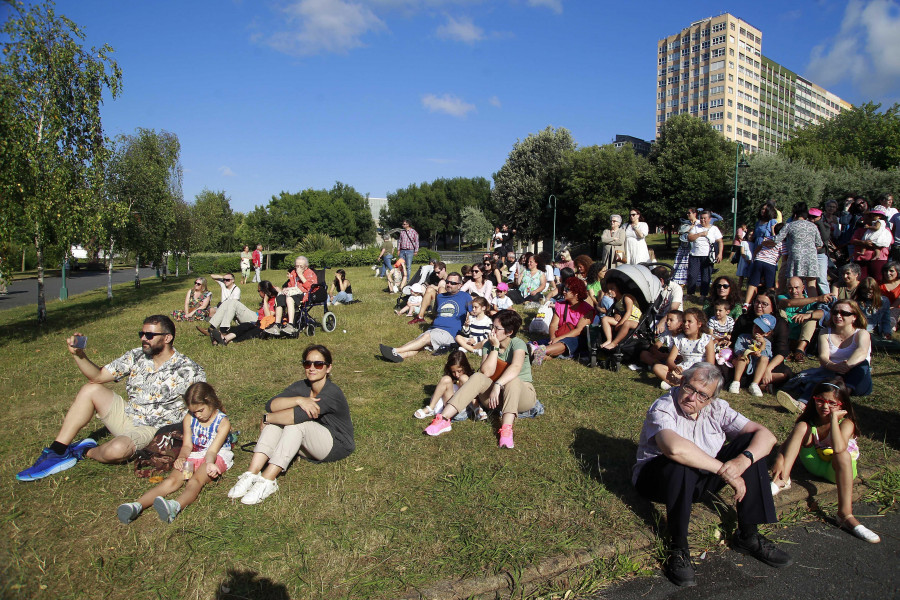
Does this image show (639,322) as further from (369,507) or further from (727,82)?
(727,82)

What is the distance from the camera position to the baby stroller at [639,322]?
767 cm

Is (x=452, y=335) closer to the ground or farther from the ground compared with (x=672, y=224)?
closer to the ground

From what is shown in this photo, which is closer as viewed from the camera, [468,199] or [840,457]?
[840,457]

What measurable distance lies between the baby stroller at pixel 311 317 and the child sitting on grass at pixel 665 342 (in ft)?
20.1

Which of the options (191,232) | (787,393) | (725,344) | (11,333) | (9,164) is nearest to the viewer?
(787,393)

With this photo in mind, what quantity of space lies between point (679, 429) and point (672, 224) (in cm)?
3543

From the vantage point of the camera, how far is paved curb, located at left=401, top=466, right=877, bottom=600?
3.17 metres

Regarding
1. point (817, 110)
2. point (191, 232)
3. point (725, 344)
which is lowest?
point (725, 344)

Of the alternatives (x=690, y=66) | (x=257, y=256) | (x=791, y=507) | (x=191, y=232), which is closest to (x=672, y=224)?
(x=257, y=256)

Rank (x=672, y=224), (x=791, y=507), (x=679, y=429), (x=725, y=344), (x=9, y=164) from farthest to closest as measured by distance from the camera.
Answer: (x=672, y=224), (x=9, y=164), (x=725, y=344), (x=791, y=507), (x=679, y=429)

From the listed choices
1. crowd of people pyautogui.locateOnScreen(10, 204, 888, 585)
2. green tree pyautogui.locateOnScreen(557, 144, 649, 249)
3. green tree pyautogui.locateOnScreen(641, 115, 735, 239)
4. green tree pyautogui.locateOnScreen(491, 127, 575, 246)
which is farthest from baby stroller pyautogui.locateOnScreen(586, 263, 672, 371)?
green tree pyautogui.locateOnScreen(491, 127, 575, 246)

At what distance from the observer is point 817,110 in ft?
448

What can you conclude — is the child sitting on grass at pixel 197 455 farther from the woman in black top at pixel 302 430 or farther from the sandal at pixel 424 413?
the sandal at pixel 424 413

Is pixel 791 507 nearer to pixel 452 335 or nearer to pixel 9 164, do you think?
pixel 452 335
